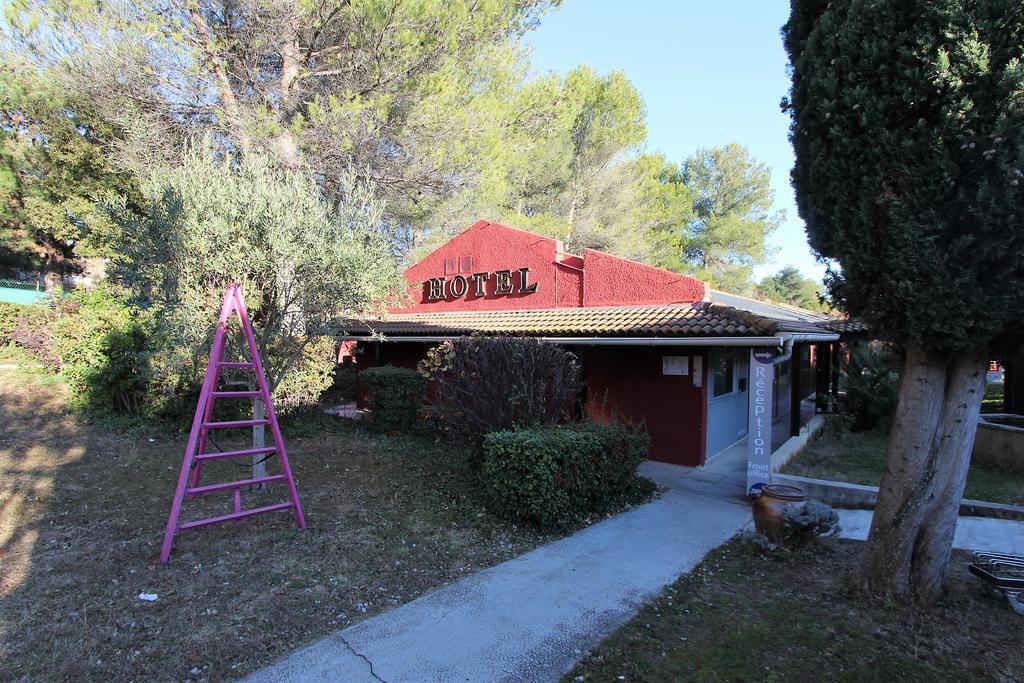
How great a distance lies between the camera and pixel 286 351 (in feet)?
21.6

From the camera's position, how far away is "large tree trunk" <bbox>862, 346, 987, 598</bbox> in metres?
3.79

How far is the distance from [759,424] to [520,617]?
4541 mm

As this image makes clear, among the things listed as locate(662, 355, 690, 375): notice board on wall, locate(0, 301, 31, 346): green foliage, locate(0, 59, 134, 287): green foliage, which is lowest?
locate(662, 355, 690, 375): notice board on wall

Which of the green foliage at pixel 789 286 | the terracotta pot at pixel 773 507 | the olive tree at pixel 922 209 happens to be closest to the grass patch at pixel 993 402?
the terracotta pot at pixel 773 507

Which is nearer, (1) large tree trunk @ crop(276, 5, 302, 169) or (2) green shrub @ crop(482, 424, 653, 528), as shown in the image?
(2) green shrub @ crop(482, 424, 653, 528)

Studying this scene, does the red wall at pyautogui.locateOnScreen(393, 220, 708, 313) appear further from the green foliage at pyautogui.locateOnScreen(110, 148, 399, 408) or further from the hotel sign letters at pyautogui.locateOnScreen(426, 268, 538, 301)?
the green foliage at pyautogui.locateOnScreen(110, 148, 399, 408)

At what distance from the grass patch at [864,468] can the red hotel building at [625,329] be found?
0.90 meters

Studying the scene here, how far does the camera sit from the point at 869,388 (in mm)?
11383

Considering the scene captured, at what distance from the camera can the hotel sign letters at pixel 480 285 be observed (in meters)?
12.5

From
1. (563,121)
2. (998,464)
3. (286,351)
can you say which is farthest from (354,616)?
(563,121)

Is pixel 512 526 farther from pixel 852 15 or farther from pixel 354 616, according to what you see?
pixel 852 15

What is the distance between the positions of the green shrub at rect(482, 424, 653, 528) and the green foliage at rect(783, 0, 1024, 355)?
9.84 ft

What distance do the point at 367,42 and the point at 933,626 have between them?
1257 centimetres

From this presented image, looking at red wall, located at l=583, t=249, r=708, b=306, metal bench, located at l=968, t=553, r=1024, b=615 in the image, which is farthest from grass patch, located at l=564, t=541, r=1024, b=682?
red wall, located at l=583, t=249, r=708, b=306
